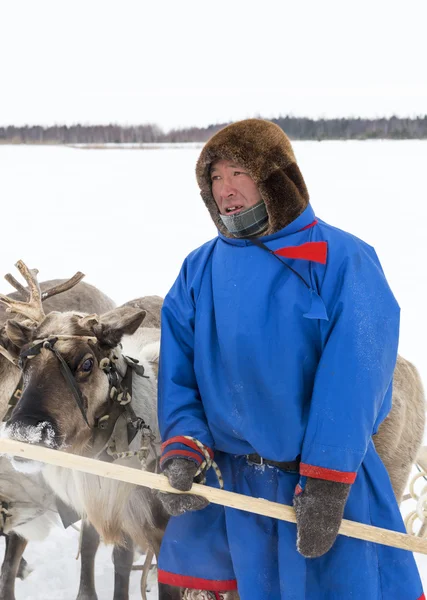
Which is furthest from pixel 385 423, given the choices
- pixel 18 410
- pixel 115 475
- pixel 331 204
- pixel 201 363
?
pixel 331 204

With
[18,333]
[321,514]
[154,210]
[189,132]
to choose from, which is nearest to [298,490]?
[321,514]

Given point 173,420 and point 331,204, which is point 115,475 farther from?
point 331,204

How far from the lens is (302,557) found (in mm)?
2037

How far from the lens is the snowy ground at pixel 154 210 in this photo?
35.6ft

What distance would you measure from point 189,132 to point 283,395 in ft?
41.1

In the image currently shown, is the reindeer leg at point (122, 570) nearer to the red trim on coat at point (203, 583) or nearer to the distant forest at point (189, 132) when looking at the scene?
the red trim on coat at point (203, 583)

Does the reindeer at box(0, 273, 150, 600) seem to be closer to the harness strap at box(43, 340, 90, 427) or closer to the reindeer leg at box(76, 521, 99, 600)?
the reindeer leg at box(76, 521, 99, 600)

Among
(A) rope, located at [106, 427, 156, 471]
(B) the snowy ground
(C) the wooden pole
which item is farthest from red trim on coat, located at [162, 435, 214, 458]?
(B) the snowy ground

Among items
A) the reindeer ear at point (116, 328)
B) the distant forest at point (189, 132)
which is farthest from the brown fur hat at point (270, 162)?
the distant forest at point (189, 132)

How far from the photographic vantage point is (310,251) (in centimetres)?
202

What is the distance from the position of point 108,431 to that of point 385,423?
3.65 ft

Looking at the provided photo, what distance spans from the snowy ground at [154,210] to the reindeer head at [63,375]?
4.86 meters

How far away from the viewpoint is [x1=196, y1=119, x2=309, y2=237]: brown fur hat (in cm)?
202

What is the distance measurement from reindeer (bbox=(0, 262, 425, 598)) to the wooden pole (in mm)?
115
